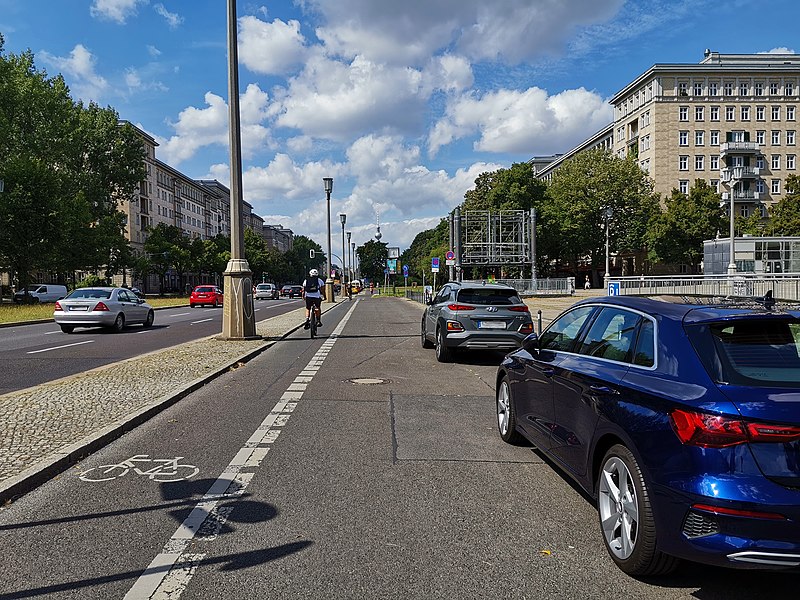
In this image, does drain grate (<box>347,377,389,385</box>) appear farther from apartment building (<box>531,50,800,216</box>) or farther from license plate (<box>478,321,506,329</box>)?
apartment building (<box>531,50,800,216</box>)

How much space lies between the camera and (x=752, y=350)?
3430 mm

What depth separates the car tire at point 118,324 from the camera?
2181 centimetres

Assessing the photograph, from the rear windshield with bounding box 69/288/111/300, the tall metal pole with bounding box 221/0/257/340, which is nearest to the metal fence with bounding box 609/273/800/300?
A: the tall metal pole with bounding box 221/0/257/340

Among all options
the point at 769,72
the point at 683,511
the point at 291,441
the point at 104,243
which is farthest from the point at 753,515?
the point at 769,72

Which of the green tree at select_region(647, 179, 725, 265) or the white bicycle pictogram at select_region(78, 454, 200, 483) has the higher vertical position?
the green tree at select_region(647, 179, 725, 265)

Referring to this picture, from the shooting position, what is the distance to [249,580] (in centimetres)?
344

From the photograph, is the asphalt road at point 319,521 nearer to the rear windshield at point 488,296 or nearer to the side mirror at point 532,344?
the side mirror at point 532,344

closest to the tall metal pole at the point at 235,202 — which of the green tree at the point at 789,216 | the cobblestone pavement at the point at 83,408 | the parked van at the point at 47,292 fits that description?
the cobblestone pavement at the point at 83,408

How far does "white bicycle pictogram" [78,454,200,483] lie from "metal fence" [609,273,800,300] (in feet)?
48.4

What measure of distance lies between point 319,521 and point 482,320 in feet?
29.2

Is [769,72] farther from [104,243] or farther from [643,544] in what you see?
[643,544]

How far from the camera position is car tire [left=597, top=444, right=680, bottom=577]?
11.0ft

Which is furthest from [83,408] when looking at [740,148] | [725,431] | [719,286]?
[740,148]

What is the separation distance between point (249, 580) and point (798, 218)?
2833 inches
